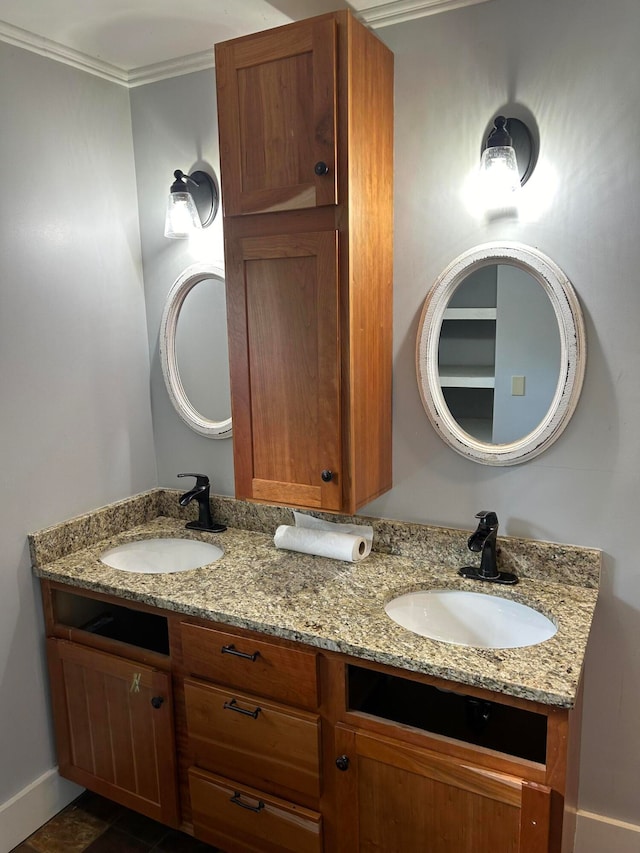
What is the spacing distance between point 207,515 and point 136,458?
0.35 m

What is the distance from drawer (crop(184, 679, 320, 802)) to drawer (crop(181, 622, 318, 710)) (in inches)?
1.3

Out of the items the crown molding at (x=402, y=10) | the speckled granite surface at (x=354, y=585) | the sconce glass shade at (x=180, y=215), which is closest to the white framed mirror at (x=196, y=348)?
the sconce glass shade at (x=180, y=215)

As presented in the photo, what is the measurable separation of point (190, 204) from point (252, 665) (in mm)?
1426

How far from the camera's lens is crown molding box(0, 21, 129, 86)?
1.81 m

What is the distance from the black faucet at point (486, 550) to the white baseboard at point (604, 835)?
72cm

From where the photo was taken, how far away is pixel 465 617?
1.73 m

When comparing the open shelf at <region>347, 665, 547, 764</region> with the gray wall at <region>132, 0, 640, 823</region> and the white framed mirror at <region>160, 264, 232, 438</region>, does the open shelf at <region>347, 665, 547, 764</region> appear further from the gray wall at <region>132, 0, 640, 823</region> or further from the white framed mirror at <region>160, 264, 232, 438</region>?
the white framed mirror at <region>160, 264, 232, 438</region>

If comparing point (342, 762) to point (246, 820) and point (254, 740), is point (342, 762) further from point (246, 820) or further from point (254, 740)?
point (246, 820)

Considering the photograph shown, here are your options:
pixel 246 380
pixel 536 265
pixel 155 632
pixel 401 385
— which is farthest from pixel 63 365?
pixel 536 265

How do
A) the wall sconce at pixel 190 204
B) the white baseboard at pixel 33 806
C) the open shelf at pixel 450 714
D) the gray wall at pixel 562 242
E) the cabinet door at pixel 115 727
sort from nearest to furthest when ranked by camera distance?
the open shelf at pixel 450 714, the gray wall at pixel 562 242, the cabinet door at pixel 115 727, the white baseboard at pixel 33 806, the wall sconce at pixel 190 204

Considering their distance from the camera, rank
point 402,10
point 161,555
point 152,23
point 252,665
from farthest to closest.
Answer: point 161,555 < point 152,23 < point 402,10 < point 252,665

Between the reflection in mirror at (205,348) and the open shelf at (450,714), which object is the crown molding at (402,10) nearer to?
the reflection in mirror at (205,348)

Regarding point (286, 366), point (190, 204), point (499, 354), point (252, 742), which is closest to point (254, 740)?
point (252, 742)

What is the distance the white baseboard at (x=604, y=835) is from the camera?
1.74 m
